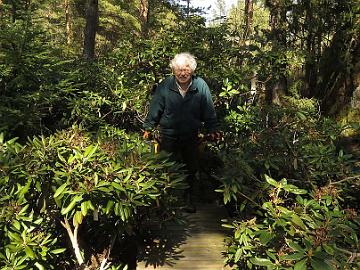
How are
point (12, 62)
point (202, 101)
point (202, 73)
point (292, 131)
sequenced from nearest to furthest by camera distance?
point (292, 131), point (202, 101), point (12, 62), point (202, 73)

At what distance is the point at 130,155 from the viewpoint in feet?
11.2

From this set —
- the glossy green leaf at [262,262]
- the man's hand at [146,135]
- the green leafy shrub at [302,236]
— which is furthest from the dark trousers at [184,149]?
the glossy green leaf at [262,262]

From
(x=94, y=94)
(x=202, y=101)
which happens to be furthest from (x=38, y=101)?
(x=202, y=101)

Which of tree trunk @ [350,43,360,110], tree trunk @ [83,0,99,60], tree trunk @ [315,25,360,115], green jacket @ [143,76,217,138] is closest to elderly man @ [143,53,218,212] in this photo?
green jacket @ [143,76,217,138]

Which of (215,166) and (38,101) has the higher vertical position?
(38,101)

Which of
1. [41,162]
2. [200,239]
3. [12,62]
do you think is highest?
[12,62]

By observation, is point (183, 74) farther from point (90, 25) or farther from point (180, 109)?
point (90, 25)

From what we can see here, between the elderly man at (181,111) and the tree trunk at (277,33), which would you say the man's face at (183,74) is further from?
the tree trunk at (277,33)

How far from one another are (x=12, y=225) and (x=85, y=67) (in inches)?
202

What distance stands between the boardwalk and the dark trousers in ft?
2.36

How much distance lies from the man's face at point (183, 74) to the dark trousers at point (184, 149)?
0.79 m

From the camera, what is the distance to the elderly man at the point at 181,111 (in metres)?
4.61

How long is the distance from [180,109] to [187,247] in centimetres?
167

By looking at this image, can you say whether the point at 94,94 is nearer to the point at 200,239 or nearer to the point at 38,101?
the point at 38,101
